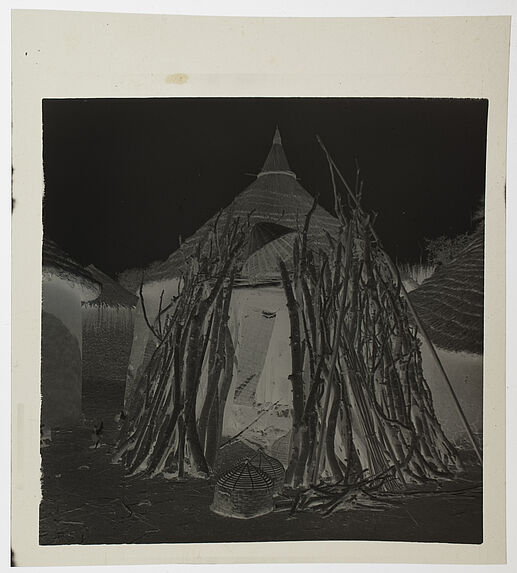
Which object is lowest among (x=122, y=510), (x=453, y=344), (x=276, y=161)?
(x=122, y=510)

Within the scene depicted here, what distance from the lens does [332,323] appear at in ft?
4.21

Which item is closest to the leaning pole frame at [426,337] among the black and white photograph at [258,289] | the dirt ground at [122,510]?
the black and white photograph at [258,289]

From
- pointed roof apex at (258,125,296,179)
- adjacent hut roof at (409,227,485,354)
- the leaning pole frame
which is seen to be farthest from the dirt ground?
pointed roof apex at (258,125,296,179)

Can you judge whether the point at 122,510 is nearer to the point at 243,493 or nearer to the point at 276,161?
the point at 243,493

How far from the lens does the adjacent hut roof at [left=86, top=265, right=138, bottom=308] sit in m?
1.27

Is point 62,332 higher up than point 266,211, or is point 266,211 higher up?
point 266,211

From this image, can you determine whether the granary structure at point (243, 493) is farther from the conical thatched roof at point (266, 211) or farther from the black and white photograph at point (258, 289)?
the conical thatched roof at point (266, 211)

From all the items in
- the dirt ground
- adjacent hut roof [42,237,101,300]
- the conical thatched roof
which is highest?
the conical thatched roof

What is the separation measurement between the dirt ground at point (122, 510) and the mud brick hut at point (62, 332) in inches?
1.5

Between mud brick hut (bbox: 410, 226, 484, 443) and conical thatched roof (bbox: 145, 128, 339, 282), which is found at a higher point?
conical thatched roof (bbox: 145, 128, 339, 282)

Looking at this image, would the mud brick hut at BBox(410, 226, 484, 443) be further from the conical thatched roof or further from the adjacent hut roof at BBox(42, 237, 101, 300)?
the adjacent hut roof at BBox(42, 237, 101, 300)

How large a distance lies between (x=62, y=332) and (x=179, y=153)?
50cm

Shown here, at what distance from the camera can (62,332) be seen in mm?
1273

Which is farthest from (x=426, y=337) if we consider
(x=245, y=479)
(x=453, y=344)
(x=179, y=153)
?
(x=179, y=153)
